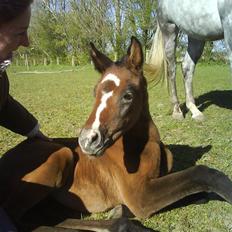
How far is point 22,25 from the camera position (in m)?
2.33

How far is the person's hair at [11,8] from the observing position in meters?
2.14

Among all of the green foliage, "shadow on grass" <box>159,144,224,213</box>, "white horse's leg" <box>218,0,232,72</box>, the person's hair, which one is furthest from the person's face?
the green foliage

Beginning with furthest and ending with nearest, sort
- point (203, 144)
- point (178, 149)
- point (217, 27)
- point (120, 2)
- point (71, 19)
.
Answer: point (71, 19)
point (120, 2)
point (217, 27)
point (203, 144)
point (178, 149)

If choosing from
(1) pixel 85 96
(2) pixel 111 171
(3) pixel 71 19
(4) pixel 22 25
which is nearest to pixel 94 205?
(2) pixel 111 171

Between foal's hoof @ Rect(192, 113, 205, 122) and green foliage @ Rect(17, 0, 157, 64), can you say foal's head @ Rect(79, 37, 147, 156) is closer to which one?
foal's hoof @ Rect(192, 113, 205, 122)

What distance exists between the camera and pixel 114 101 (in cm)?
312

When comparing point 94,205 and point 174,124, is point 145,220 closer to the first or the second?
point 94,205

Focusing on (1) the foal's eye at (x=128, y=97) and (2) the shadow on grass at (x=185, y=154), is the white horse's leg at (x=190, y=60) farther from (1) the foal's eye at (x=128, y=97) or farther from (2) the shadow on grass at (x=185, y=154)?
(1) the foal's eye at (x=128, y=97)

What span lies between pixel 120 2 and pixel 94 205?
87.6 feet

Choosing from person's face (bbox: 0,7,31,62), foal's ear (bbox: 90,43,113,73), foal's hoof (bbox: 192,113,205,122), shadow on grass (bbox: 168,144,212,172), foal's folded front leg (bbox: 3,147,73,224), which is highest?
person's face (bbox: 0,7,31,62)

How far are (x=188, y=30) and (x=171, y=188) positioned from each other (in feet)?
13.5

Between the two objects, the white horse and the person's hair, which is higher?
the person's hair

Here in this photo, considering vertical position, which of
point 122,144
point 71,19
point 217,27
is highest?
point 217,27

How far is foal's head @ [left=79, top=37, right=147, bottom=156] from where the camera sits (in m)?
2.97
